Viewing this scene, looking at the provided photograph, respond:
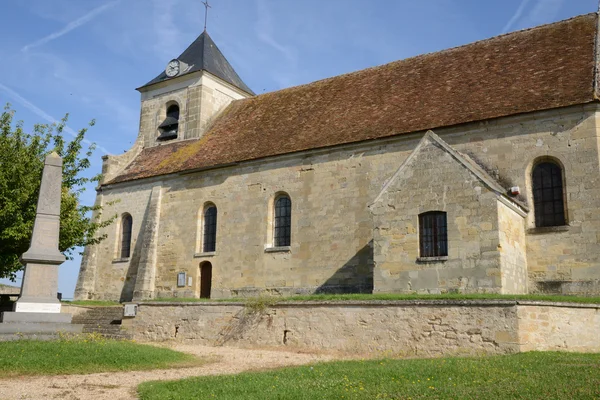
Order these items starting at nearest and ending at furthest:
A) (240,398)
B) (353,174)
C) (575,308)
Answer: (240,398) → (575,308) → (353,174)

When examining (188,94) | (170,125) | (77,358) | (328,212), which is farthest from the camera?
(170,125)

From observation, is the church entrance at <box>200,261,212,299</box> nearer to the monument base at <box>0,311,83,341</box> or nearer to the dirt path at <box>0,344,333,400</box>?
the dirt path at <box>0,344,333,400</box>

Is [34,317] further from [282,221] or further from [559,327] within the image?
[559,327]

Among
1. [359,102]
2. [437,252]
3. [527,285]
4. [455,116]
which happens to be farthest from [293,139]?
[527,285]

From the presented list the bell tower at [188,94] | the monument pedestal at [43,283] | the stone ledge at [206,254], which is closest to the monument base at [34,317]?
the monument pedestal at [43,283]

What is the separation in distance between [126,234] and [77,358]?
16805 millimetres

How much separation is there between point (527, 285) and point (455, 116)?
6.13 meters

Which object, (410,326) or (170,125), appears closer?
(410,326)

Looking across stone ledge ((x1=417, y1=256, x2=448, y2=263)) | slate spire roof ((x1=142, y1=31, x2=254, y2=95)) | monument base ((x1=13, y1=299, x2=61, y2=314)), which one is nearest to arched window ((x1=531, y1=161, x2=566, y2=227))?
stone ledge ((x1=417, y1=256, x2=448, y2=263))

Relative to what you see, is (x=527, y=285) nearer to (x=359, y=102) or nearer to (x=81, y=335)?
(x=359, y=102)

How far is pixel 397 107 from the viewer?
22.1 meters

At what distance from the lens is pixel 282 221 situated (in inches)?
919

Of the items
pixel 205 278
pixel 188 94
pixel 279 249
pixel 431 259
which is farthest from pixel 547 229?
pixel 188 94

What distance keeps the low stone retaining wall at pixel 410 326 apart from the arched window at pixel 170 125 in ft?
47.2
